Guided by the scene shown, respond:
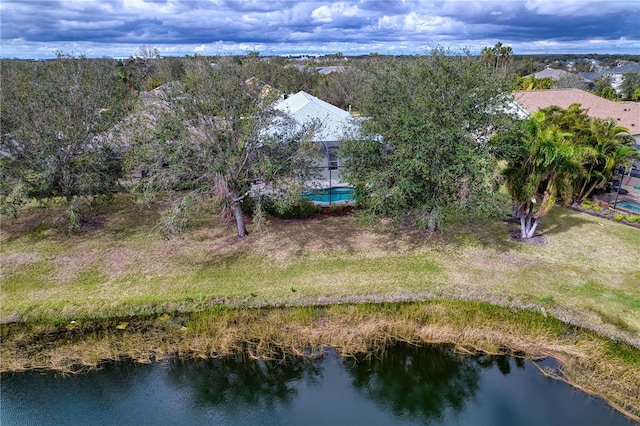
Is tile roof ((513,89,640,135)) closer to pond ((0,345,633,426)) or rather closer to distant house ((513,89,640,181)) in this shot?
distant house ((513,89,640,181))

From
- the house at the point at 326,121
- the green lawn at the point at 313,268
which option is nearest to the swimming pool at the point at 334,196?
the house at the point at 326,121

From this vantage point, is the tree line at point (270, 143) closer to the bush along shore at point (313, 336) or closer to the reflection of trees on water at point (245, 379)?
the bush along shore at point (313, 336)

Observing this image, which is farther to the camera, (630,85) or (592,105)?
(630,85)

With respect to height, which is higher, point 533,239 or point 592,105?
point 592,105

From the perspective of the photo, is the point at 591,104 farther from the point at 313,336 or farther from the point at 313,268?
the point at 313,336

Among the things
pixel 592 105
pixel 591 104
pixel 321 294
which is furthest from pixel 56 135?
pixel 591 104

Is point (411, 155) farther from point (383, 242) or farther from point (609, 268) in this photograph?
point (609, 268)
